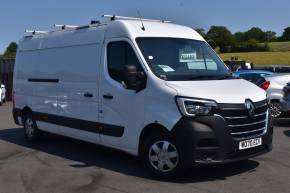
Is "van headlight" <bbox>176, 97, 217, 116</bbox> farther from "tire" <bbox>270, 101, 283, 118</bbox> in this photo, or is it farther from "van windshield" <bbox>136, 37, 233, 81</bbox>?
"tire" <bbox>270, 101, 283, 118</bbox>

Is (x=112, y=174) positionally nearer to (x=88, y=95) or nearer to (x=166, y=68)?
(x=88, y=95)

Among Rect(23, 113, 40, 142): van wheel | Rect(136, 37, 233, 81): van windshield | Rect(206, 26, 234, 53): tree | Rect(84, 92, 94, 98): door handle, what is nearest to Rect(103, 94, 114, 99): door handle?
Result: Rect(84, 92, 94, 98): door handle

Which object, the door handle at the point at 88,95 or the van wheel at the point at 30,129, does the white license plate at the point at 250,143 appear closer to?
the door handle at the point at 88,95

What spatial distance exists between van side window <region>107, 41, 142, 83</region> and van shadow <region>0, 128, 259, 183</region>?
147 cm

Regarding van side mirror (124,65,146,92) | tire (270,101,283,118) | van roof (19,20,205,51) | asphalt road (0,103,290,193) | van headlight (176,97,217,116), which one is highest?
van roof (19,20,205,51)

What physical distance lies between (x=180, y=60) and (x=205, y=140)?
61.7 inches

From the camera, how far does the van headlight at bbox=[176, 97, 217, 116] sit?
6.66 meters

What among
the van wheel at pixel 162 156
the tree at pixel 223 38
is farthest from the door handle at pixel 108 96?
the tree at pixel 223 38

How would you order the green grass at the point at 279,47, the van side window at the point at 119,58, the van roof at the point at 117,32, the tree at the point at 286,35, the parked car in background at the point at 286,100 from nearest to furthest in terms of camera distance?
the van side window at the point at 119,58 < the van roof at the point at 117,32 < the parked car in background at the point at 286,100 < the green grass at the point at 279,47 < the tree at the point at 286,35

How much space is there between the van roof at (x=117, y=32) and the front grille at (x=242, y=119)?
1899 millimetres

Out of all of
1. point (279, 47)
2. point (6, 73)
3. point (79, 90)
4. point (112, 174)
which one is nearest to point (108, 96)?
point (79, 90)

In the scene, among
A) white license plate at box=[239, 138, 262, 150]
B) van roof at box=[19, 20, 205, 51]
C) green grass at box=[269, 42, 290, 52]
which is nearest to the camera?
white license plate at box=[239, 138, 262, 150]

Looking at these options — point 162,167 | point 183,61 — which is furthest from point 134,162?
point 183,61

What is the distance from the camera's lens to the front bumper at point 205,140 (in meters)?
6.66
